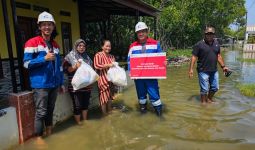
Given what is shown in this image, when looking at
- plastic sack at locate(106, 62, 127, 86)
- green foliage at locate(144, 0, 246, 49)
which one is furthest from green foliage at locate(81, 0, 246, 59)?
plastic sack at locate(106, 62, 127, 86)

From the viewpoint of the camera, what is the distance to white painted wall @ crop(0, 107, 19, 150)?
440 centimetres

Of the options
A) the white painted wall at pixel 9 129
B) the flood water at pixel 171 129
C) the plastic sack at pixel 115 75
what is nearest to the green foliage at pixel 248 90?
the flood water at pixel 171 129

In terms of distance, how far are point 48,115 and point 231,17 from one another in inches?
1747

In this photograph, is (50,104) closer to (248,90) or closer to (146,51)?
(146,51)

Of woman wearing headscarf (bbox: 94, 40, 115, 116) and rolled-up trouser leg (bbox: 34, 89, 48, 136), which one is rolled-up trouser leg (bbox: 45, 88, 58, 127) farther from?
woman wearing headscarf (bbox: 94, 40, 115, 116)

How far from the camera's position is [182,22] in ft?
92.1

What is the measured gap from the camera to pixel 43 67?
461 cm

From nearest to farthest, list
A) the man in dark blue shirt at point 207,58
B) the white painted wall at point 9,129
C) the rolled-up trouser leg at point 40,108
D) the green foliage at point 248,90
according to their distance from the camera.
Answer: the white painted wall at point 9,129 < the rolled-up trouser leg at point 40,108 < the man in dark blue shirt at point 207,58 < the green foliage at point 248,90

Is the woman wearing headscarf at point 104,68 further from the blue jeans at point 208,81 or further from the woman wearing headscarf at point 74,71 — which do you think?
the blue jeans at point 208,81

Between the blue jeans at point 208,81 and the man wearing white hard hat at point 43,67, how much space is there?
3.59m

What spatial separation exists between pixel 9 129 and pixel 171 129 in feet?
9.52

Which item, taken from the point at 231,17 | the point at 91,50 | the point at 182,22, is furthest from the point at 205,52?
the point at 231,17

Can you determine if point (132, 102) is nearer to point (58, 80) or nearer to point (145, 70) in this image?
point (145, 70)

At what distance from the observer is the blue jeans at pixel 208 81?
6910 millimetres
